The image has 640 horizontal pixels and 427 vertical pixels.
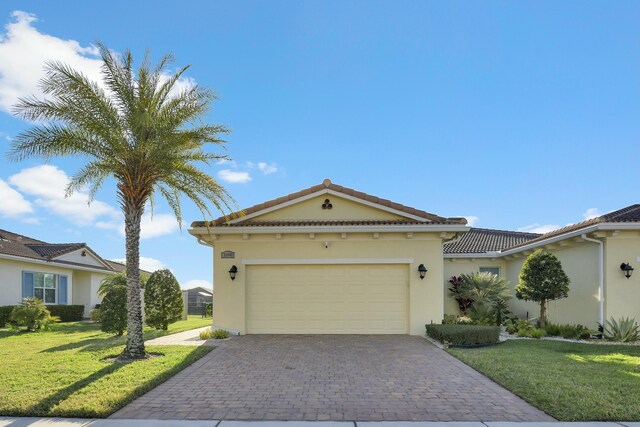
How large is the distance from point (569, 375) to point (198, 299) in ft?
102

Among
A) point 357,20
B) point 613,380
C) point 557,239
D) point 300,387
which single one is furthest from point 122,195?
point 557,239

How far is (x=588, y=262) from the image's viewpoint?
45.2 feet

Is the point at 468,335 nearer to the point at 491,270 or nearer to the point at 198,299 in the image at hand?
the point at 491,270

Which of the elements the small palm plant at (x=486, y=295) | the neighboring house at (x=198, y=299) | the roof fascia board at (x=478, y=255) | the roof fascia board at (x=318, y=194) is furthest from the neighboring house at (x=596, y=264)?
the neighboring house at (x=198, y=299)

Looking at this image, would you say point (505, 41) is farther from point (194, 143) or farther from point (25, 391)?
point (25, 391)

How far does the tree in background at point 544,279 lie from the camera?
1356 cm

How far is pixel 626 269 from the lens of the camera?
41.0 ft

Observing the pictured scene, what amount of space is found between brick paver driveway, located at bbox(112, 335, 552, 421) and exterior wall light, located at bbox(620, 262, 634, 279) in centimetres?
647

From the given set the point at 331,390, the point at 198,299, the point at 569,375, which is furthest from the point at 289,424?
the point at 198,299

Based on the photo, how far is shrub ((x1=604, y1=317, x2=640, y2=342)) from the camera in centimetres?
1211

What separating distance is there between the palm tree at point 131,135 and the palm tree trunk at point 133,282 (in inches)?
0.8

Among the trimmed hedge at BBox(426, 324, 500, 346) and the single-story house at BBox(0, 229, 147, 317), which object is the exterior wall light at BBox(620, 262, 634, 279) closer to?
the trimmed hedge at BBox(426, 324, 500, 346)

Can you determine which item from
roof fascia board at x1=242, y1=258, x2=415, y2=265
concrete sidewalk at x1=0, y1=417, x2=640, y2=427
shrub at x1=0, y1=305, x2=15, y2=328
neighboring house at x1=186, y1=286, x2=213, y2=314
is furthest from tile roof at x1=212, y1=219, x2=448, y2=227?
neighboring house at x1=186, y1=286, x2=213, y2=314

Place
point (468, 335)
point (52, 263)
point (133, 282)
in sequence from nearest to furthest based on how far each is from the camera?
point (133, 282) < point (468, 335) < point (52, 263)
